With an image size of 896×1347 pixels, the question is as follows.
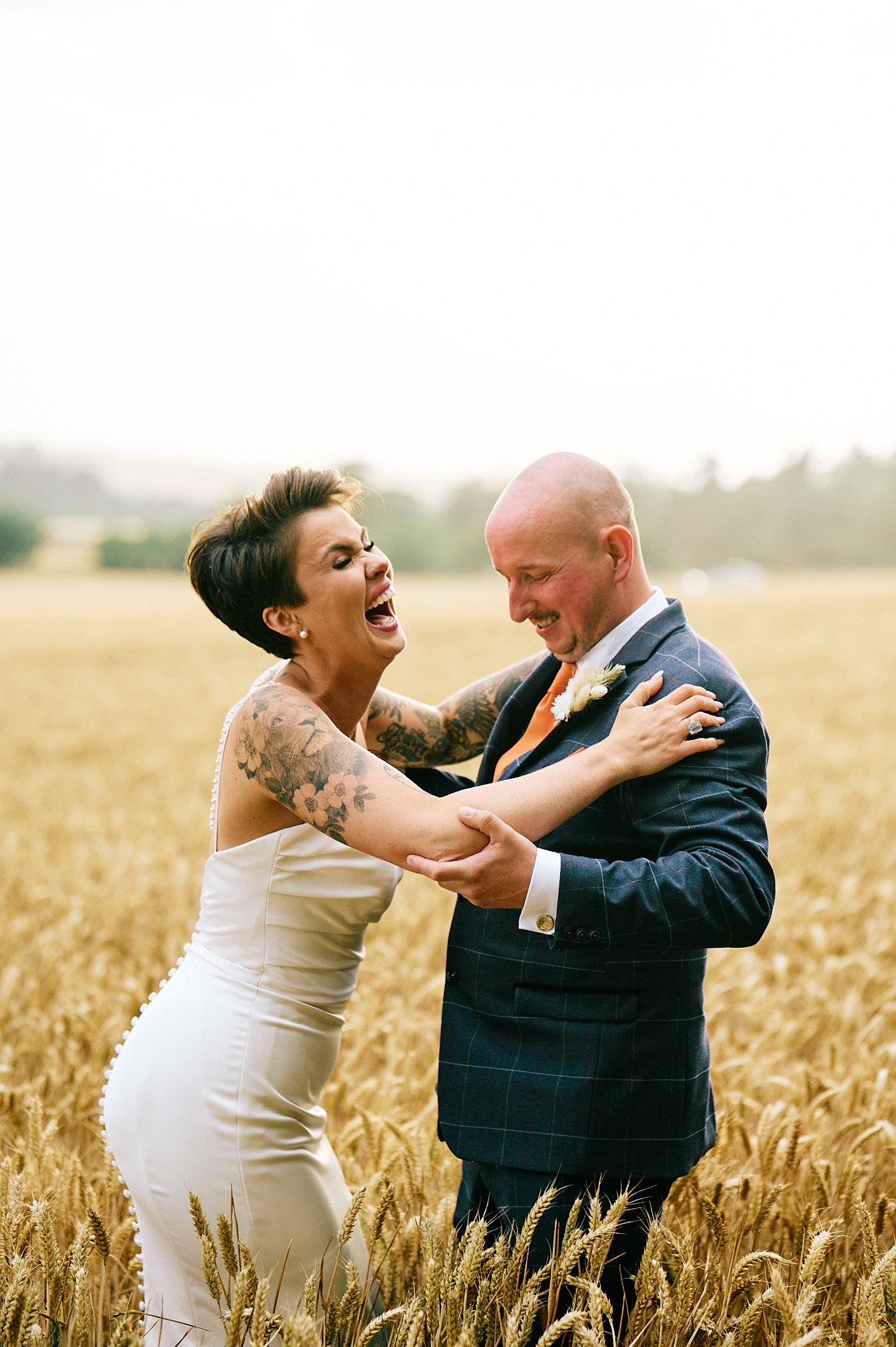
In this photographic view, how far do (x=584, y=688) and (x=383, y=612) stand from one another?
0.69m

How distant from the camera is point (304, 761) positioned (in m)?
2.96

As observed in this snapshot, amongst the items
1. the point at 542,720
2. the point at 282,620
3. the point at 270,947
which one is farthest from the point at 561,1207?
the point at 282,620

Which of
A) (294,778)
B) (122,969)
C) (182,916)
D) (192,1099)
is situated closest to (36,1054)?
(122,969)

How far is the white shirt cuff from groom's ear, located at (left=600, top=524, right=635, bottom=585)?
2.52 feet

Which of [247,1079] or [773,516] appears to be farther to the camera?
[773,516]

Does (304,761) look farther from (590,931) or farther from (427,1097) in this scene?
(427,1097)

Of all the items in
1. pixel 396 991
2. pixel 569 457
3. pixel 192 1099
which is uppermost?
pixel 569 457

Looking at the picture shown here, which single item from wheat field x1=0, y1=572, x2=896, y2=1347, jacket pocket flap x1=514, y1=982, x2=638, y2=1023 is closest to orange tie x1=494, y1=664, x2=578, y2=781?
jacket pocket flap x1=514, y1=982, x2=638, y2=1023

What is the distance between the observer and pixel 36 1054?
5105 millimetres

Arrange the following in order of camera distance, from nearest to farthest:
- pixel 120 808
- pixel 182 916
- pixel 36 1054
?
pixel 36 1054 < pixel 182 916 < pixel 120 808

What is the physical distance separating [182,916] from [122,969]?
670 mm

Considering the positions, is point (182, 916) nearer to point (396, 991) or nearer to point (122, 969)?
point (122, 969)

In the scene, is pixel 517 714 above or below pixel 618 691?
below

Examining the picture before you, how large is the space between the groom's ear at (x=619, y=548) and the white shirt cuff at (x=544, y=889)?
0.77 metres
